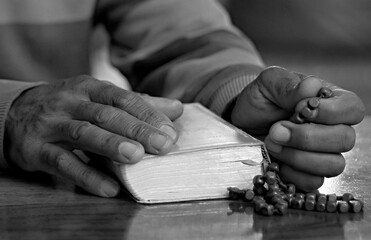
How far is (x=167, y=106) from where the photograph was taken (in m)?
0.91

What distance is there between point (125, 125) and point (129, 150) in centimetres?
5

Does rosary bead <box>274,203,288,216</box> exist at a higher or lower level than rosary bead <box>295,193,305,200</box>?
higher

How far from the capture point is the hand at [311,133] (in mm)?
797

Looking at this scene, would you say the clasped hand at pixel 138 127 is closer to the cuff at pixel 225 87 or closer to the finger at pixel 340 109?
the finger at pixel 340 109

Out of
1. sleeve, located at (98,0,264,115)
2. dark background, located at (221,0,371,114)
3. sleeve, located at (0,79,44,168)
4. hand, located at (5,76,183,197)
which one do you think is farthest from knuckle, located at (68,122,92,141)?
dark background, located at (221,0,371,114)

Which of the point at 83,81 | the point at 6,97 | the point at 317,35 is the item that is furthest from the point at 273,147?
the point at 317,35

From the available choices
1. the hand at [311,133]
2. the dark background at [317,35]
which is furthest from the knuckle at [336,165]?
the dark background at [317,35]

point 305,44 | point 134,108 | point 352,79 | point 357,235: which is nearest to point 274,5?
point 305,44

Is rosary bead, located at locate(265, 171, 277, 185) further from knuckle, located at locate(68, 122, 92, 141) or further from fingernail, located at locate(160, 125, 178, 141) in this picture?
knuckle, located at locate(68, 122, 92, 141)

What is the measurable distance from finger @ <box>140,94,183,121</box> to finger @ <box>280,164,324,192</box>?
0.54ft

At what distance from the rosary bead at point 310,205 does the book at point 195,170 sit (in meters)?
0.07

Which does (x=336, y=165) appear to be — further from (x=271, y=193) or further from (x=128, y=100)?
(x=128, y=100)

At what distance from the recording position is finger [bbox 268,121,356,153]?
80cm

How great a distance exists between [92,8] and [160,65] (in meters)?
0.22
